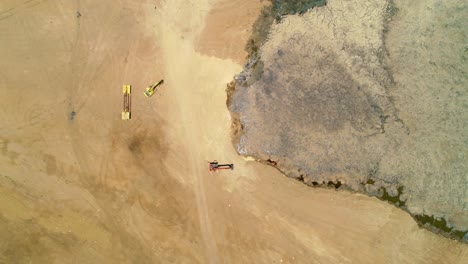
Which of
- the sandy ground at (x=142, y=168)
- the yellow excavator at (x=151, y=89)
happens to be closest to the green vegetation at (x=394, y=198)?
the sandy ground at (x=142, y=168)

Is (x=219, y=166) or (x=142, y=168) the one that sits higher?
(x=219, y=166)

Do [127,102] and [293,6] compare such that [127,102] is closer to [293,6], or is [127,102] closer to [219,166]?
[219,166]

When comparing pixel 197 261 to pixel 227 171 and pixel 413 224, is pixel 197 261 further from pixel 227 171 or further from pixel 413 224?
pixel 413 224

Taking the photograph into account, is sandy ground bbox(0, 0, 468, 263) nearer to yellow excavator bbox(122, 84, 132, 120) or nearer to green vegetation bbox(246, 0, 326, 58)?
yellow excavator bbox(122, 84, 132, 120)

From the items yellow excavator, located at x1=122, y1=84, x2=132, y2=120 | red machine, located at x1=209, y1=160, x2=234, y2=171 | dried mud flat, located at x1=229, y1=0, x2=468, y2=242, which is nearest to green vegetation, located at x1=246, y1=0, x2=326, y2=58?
dried mud flat, located at x1=229, y1=0, x2=468, y2=242

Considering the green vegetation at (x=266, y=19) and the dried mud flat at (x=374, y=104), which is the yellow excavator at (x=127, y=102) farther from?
the green vegetation at (x=266, y=19)

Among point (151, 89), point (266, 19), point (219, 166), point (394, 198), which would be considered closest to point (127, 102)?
point (151, 89)
